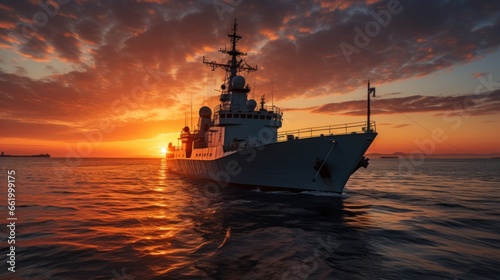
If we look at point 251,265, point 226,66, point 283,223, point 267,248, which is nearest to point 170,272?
point 251,265

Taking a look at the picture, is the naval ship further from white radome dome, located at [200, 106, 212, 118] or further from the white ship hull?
white radome dome, located at [200, 106, 212, 118]

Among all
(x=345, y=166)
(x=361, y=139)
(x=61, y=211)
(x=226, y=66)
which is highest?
(x=226, y=66)

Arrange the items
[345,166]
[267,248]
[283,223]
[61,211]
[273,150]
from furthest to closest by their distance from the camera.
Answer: [273,150] < [345,166] < [61,211] < [283,223] < [267,248]

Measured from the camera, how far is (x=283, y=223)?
12.4m

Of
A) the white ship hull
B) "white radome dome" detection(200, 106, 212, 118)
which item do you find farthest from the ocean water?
"white radome dome" detection(200, 106, 212, 118)

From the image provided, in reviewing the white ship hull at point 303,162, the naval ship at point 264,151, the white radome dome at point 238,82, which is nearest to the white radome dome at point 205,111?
the naval ship at point 264,151

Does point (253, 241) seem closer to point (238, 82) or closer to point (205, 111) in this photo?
point (238, 82)

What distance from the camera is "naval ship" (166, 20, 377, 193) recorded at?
17141 millimetres

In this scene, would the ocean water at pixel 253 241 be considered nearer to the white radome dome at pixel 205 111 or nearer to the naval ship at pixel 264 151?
the naval ship at pixel 264 151

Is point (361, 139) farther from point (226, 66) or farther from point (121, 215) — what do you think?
point (226, 66)

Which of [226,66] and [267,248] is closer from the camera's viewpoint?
[267,248]

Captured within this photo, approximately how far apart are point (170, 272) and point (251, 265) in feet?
6.83

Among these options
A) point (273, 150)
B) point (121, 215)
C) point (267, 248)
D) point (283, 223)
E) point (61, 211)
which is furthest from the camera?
point (273, 150)

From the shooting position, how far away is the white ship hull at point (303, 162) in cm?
1694
